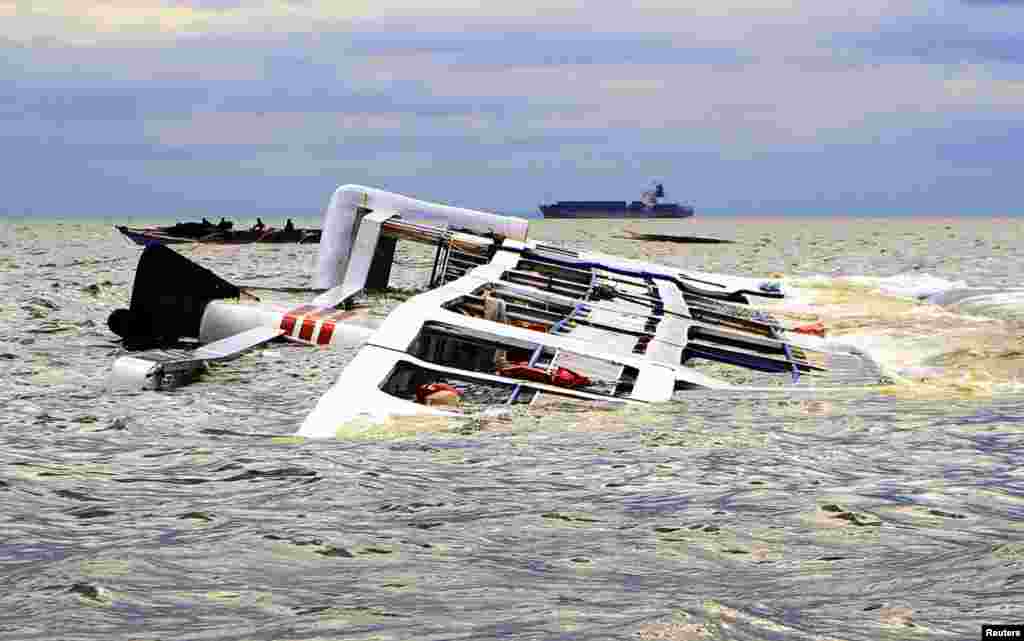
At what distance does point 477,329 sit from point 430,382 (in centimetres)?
80

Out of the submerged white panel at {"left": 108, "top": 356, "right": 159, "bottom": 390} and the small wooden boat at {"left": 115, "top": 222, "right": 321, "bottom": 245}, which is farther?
the small wooden boat at {"left": 115, "top": 222, "right": 321, "bottom": 245}

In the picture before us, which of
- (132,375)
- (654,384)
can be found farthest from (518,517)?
(132,375)

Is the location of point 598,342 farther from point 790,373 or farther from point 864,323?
point 864,323

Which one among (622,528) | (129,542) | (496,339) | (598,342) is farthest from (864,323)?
(129,542)

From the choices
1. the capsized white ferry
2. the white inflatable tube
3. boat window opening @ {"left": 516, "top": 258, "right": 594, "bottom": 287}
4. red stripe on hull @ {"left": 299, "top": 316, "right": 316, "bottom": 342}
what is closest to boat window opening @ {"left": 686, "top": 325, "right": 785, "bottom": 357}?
the capsized white ferry

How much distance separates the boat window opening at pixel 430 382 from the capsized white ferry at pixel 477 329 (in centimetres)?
2

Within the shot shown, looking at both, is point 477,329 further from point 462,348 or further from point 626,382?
point 626,382

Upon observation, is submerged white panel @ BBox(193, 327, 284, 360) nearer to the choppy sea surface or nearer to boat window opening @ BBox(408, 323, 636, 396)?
the choppy sea surface

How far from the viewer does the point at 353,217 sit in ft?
66.4

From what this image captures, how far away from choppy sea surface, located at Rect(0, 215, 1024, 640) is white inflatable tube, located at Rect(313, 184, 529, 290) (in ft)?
26.9

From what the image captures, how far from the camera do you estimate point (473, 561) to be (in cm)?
541

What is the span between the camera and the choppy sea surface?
4.52 m

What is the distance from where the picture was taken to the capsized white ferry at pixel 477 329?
33.3ft

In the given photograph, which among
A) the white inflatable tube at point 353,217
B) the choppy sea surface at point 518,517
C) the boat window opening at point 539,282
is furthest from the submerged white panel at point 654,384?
the white inflatable tube at point 353,217
